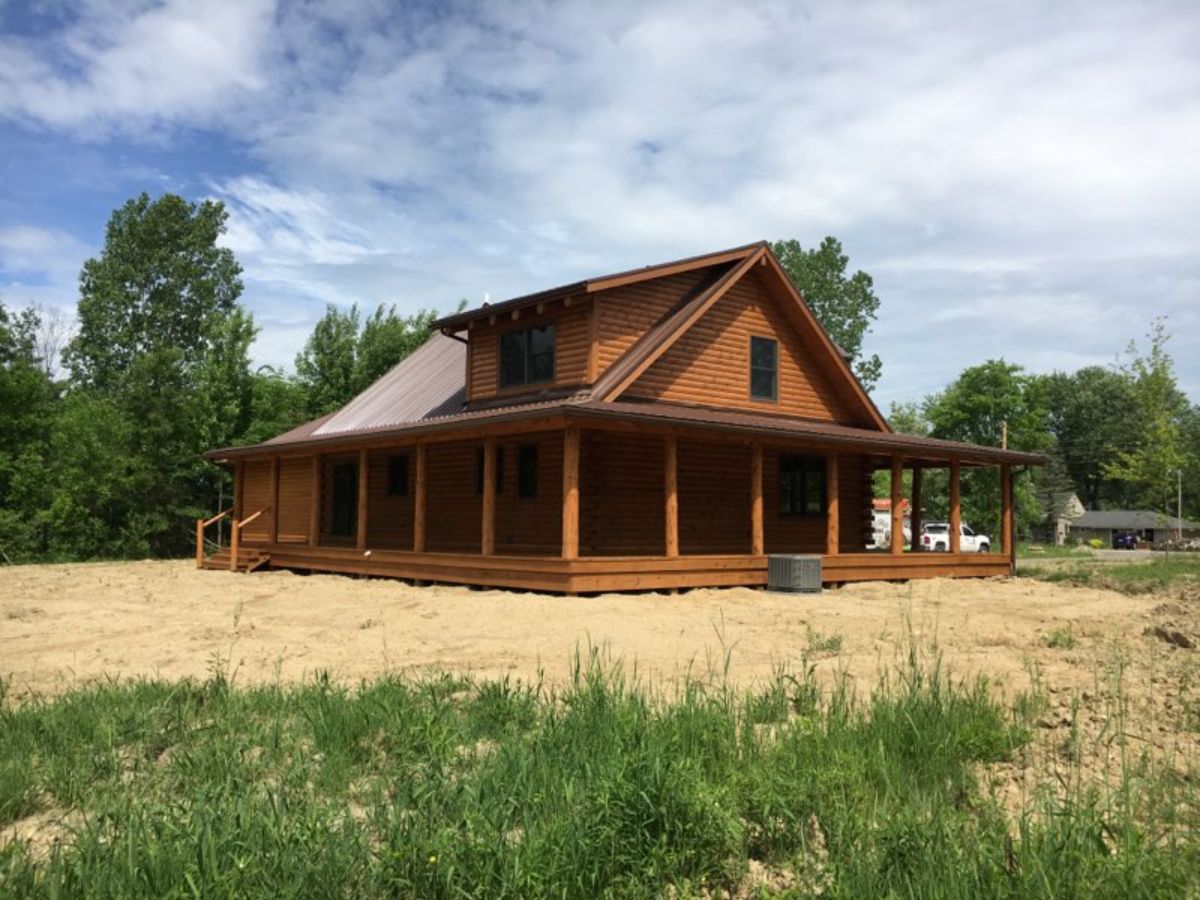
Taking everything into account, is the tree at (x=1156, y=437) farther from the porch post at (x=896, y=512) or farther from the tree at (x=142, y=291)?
the tree at (x=142, y=291)

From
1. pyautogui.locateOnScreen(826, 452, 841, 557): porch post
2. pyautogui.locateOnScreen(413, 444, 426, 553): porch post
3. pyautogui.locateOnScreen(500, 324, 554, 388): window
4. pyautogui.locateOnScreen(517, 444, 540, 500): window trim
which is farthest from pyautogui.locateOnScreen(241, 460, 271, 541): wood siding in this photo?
pyautogui.locateOnScreen(826, 452, 841, 557): porch post

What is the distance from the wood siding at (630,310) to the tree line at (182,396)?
905 cm

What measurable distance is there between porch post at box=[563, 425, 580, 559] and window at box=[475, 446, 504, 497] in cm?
527

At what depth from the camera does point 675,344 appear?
65.6 ft

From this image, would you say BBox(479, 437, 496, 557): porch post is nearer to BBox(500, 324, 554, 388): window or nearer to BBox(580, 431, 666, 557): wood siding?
BBox(580, 431, 666, 557): wood siding

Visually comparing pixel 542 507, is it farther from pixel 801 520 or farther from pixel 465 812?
pixel 465 812

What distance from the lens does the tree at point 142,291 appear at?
5719 cm

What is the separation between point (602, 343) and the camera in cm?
1914

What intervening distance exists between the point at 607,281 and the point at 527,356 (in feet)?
9.13

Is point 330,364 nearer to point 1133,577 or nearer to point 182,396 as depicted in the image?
point 182,396

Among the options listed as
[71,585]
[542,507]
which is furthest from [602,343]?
[71,585]

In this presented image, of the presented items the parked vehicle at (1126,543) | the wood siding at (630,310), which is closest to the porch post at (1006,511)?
the wood siding at (630,310)

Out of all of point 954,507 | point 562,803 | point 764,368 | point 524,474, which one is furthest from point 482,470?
point 562,803

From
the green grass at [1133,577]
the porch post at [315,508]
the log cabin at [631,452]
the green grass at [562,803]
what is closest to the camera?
the green grass at [562,803]
